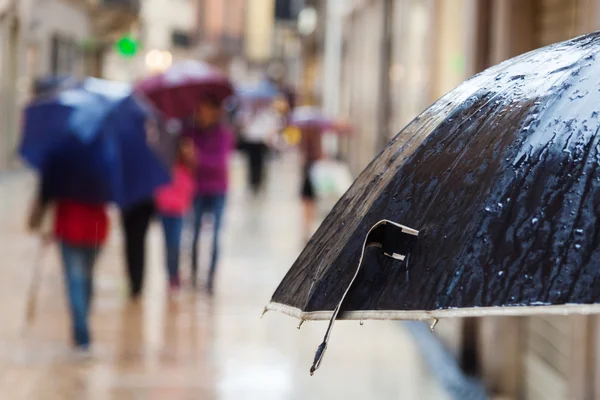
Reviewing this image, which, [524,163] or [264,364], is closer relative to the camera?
[524,163]

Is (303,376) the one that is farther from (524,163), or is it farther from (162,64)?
(162,64)

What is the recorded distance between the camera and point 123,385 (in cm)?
689

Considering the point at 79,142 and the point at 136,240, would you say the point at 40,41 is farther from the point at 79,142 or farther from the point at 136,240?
the point at 79,142

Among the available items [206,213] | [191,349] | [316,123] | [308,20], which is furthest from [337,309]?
[308,20]

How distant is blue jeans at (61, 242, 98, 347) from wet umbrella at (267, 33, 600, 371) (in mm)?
5372

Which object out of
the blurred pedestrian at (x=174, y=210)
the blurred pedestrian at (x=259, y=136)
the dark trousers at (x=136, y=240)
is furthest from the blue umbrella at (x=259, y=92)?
the dark trousers at (x=136, y=240)

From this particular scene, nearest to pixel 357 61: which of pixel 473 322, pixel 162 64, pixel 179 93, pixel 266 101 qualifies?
pixel 266 101

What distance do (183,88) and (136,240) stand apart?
68.1 inches

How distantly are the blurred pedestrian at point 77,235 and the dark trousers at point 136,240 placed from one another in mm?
2395

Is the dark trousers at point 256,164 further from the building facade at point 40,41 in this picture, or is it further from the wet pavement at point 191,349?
the wet pavement at point 191,349

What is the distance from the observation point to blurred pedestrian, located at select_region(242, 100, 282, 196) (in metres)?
22.0

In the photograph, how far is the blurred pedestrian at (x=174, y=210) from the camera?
1042 centimetres

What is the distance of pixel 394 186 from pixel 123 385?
496 cm

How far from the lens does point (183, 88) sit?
11.1m
